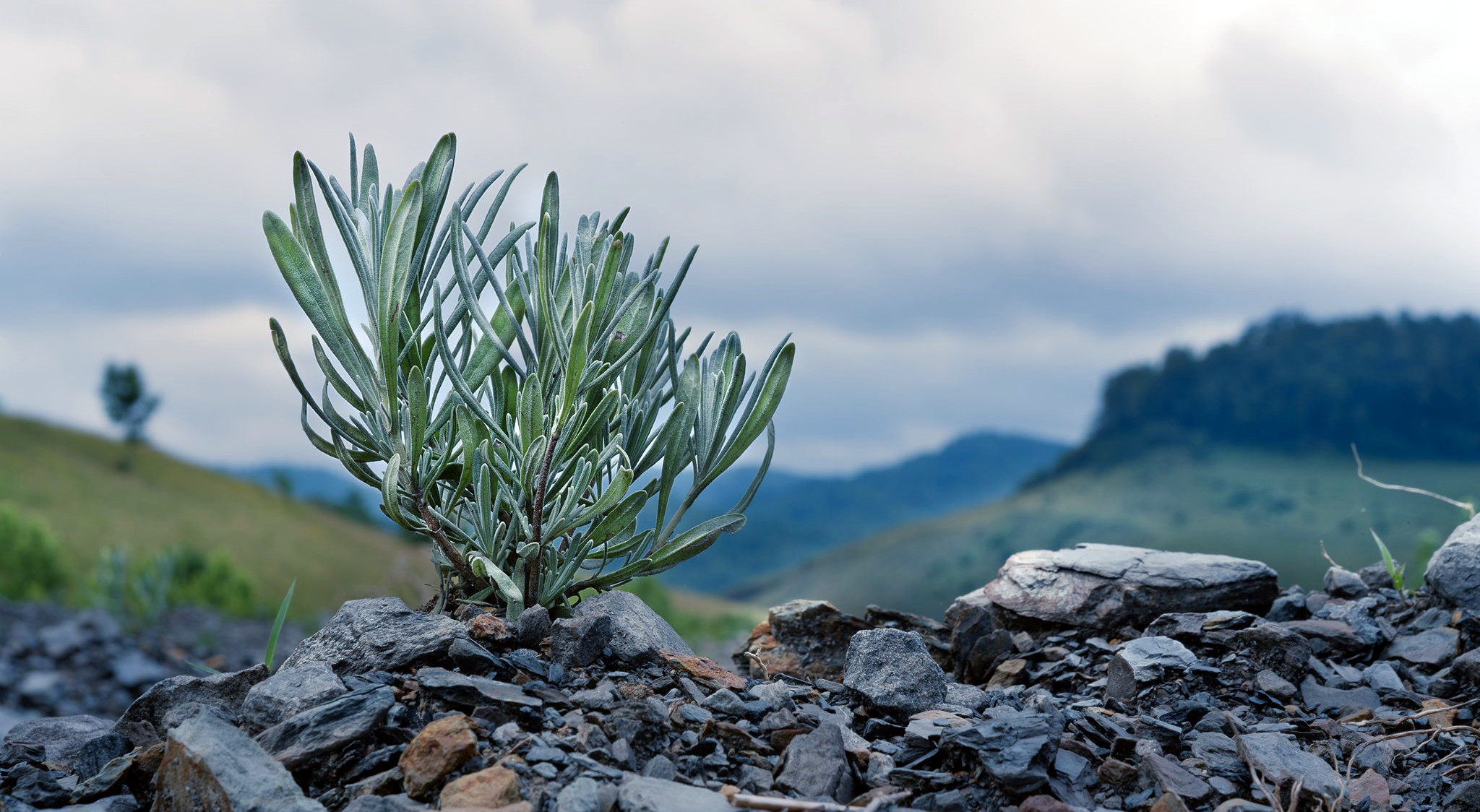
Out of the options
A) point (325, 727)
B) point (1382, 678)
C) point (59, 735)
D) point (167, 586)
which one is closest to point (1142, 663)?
point (1382, 678)

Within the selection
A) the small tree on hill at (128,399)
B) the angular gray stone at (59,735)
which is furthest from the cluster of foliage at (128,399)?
the angular gray stone at (59,735)

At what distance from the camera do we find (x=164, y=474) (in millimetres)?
56812

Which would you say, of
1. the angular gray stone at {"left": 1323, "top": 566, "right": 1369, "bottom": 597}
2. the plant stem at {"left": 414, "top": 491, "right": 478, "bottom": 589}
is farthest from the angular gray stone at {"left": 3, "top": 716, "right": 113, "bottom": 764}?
the angular gray stone at {"left": 1323, "top": 566, "right": 1369, "bottom": 597}

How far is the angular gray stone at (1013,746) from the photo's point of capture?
3193mm

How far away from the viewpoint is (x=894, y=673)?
391 cm

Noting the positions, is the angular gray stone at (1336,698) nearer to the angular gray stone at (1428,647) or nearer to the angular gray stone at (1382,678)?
the angular gray stone at (1382,678)

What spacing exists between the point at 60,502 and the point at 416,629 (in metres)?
48.5

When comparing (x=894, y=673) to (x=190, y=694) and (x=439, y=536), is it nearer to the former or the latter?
(x=439, y=536)

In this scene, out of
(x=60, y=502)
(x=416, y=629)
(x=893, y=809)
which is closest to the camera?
(x=893, y=809)

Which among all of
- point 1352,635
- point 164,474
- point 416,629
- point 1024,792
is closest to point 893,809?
point 1024,792

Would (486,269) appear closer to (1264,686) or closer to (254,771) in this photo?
(254,771)

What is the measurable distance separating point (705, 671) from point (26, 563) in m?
29.4

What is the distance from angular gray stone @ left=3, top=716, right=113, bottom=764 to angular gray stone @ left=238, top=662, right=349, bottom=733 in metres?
0.92

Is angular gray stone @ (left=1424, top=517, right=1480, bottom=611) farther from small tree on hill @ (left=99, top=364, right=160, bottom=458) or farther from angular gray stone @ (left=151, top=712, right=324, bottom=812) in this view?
small tree on hill @ (left=99, top=364, right=160, bottom=458)
